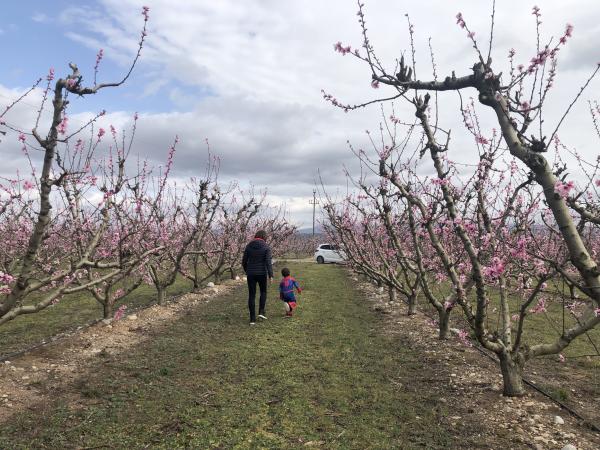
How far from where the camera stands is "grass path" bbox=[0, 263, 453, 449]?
4480 millimetres

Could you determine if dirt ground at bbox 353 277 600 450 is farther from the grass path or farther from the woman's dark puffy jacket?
the woman's dark puffy jacket

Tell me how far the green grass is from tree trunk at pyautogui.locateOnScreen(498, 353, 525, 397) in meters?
8.24

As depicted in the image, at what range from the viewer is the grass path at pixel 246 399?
176 inches

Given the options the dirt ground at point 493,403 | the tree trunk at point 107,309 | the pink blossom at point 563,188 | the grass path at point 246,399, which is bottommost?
the grass path at point 246,399

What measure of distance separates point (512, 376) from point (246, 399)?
3491mm

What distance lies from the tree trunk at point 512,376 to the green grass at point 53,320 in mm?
8235

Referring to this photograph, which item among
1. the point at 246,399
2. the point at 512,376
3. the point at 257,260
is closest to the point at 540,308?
the point at 512,376

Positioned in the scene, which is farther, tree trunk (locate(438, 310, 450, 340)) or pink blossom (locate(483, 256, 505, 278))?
tree trunk (locate(438, 310, 450, 340))

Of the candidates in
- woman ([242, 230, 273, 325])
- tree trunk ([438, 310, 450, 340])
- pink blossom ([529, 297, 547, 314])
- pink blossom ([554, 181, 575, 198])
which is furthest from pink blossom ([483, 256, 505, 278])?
woman ([242, 230, 273, 325])

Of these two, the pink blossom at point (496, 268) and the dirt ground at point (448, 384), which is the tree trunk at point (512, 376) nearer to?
the dirt ground at point (448, 384)

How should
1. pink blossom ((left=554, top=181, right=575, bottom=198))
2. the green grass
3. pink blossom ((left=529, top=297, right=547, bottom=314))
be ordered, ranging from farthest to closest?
the green grass → pink blossom ((left=529, top=297, right=547, bottom=314)) → pink blossom ((left=554, top=181, right=575, bottom=198))

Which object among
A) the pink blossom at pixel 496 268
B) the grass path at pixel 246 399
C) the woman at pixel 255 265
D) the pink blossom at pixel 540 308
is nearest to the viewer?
the pink blossom at pixel 496 268

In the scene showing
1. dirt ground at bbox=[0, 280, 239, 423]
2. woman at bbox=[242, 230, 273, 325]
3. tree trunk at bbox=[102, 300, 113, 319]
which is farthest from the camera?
woman at bbox=[242, 230, 273, 325]

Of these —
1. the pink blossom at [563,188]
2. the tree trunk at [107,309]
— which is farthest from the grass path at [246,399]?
the pink blossom at [563,188]
